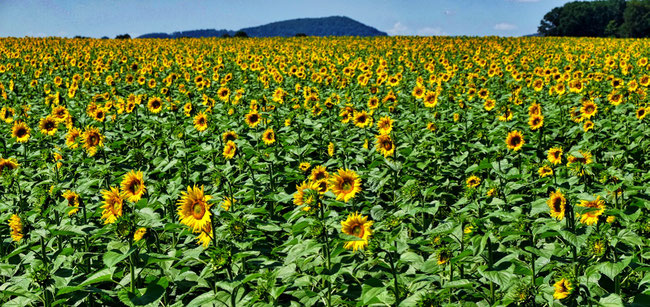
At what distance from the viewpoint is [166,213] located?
4832mm

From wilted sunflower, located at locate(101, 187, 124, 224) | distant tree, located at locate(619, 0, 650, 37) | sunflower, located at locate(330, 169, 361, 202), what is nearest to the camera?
wilted sunflower, located at locate(101, 187, 124, 224)

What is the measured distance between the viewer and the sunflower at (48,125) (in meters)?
6.19

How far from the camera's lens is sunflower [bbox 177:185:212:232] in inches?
118

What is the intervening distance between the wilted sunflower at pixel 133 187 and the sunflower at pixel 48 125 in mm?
3467

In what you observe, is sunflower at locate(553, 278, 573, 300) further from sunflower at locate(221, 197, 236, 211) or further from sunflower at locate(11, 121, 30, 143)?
sunflower at locate(11, 121, 30, 143)

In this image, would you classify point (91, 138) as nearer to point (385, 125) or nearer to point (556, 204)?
point (385, 125)

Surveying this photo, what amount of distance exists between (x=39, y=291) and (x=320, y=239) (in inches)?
72.1

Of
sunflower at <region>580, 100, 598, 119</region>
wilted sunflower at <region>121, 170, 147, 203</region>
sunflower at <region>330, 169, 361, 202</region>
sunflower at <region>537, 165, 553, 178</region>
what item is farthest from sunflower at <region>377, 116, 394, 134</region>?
sunflower at <region>580, 100, 598, 119</region>

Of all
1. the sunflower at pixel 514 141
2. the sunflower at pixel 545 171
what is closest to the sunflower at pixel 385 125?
the sunflower at pixel 514 141

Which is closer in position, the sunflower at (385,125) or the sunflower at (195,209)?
the sunflower at (195,209)

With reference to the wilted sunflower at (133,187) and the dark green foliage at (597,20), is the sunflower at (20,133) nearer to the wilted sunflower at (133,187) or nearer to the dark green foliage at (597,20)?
the wilted sunflower at (133,187)

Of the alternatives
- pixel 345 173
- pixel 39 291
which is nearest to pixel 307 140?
pixel 345 173

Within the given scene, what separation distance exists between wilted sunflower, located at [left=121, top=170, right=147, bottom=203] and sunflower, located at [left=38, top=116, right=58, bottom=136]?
347 centimetres

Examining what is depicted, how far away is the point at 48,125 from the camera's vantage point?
6293 millimetres
